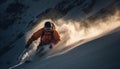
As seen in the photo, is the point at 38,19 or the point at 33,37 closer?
the point at 33,37

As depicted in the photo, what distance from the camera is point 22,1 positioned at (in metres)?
30.3

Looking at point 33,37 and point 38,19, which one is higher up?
point 38,19

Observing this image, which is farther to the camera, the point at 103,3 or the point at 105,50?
the point at 103,3

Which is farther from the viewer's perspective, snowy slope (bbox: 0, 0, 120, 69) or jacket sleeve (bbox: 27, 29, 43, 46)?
snowy slope (bbox: 0, 0, 120, 69)

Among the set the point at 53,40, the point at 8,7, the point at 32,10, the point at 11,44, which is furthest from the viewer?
the point at 8,7

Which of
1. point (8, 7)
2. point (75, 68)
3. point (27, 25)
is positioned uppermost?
point (8, 7)

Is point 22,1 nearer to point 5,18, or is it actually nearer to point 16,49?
point 5,18

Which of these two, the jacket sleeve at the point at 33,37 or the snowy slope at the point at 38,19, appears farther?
the snowy slope at the point at 38,19

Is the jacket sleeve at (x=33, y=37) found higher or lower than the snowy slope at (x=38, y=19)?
lower

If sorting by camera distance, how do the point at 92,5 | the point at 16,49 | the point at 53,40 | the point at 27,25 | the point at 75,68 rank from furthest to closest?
the point at 27,25 → the point at 16,49 → the point at 92,5 → the point at 53,40 → the point at 75,68

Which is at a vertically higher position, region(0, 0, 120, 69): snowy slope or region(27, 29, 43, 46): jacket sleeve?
region(0, 0, 120, 69): snowy slope

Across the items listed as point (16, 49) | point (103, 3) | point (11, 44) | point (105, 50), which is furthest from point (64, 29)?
point (105, 50)

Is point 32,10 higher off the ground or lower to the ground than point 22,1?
lower

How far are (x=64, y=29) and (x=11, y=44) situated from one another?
8360 millimetres
